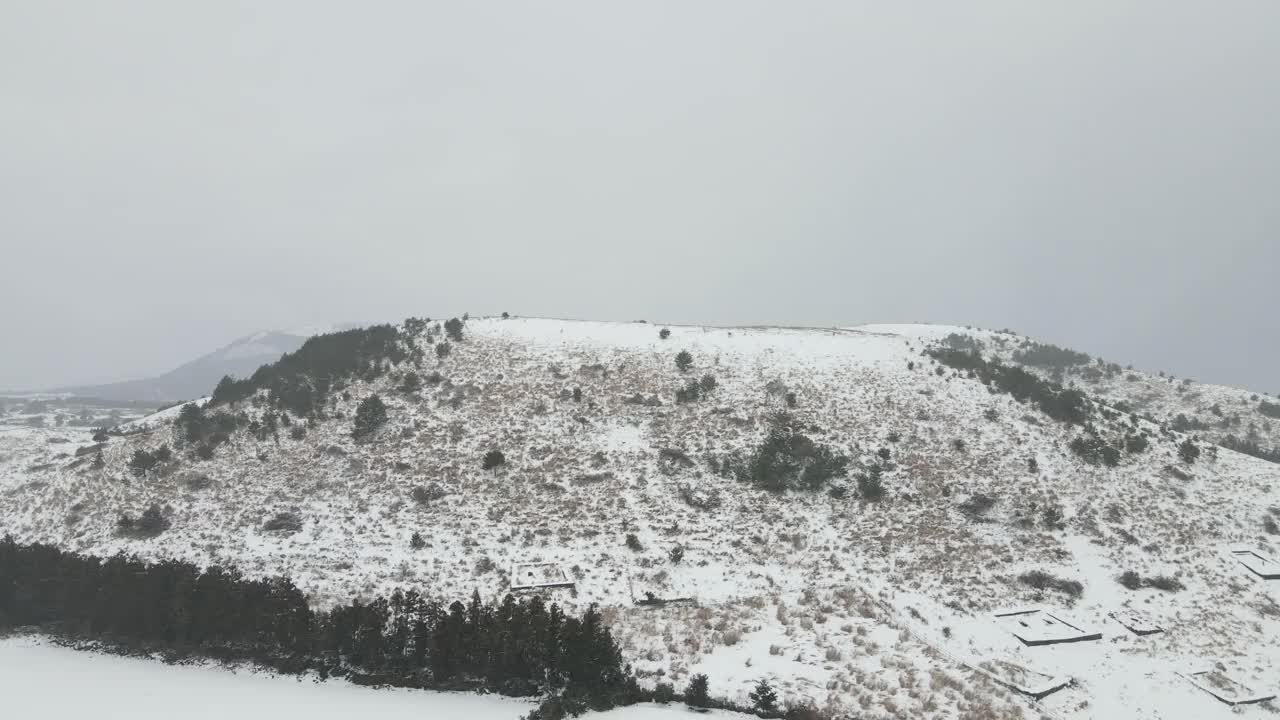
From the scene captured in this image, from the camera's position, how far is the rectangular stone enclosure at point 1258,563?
22536mm

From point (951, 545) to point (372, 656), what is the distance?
893 inches

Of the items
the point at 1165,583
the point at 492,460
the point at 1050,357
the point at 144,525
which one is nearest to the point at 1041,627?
the point at 1165,583

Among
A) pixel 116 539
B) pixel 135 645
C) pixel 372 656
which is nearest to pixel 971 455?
pixel 372 656

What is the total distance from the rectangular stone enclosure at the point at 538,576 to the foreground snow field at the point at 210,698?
7.33 m

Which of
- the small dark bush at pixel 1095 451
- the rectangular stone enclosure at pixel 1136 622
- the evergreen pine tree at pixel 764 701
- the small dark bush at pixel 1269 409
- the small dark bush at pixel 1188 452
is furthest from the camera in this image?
the small dark bush at pixel 1269 409

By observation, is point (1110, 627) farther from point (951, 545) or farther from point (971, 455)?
point (971, 455)

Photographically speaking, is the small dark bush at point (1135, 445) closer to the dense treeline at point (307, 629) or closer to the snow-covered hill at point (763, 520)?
the snow-covered hill at point (763, 520)

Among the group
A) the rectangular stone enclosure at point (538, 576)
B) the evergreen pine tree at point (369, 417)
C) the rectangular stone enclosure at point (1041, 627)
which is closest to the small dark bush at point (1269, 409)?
the rectangular stone enclosure at point (1041, 627)

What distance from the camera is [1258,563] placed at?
23.2m

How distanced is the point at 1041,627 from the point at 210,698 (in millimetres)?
25454

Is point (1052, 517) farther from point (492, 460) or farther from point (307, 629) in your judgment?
point (307, 629)

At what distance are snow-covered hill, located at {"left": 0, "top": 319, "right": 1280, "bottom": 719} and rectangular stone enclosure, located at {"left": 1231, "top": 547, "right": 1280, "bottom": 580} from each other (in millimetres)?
453

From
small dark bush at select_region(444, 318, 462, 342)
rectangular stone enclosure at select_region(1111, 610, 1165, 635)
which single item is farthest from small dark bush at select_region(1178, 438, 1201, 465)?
small dark bush at select_region(444, 318, 462, 342)

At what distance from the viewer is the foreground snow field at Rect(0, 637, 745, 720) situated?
12383 mm
